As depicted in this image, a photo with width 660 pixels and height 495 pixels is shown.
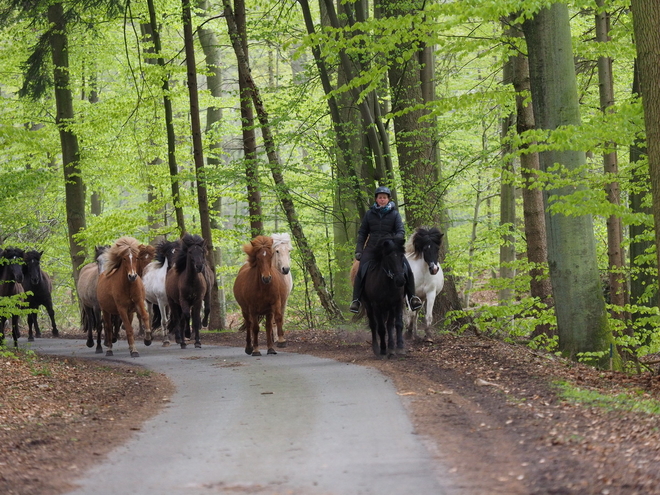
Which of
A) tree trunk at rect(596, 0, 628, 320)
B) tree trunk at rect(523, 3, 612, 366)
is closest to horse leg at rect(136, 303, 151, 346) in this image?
tree trunk at rect(523, 3, 612, 366)

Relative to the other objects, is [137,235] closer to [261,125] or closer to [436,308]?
[261,125]

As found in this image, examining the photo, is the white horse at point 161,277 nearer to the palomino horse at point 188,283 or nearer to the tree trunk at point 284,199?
the palomino horse at point 188,283

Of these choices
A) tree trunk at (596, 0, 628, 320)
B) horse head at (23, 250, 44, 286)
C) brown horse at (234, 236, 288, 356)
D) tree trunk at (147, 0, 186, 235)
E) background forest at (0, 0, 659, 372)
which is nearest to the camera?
background forest at (0, 0, 659, 372)

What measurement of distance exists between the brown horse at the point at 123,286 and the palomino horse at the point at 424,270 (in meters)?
5.65

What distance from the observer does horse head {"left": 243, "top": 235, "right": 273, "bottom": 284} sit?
15.1m

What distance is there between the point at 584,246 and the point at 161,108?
1752 cm

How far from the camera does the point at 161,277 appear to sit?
20422 millimetres

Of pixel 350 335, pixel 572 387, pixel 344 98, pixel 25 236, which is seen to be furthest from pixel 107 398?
pixel 25 236

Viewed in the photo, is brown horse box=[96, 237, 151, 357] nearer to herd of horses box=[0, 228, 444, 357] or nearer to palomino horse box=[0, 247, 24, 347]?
herd of horses box=[0, 228, 444, 357]

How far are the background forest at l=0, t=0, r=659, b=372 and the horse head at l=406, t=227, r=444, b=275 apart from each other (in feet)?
4.52

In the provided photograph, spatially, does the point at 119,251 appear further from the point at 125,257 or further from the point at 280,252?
the point at 280,252

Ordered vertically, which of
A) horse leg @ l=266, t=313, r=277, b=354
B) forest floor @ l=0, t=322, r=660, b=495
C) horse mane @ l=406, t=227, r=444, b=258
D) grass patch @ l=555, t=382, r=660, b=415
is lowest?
grass patch @ l=555, t=382, r=660, b=415

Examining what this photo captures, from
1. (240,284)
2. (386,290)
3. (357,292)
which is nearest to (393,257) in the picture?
(386,290)

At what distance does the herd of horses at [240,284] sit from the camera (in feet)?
44.6
